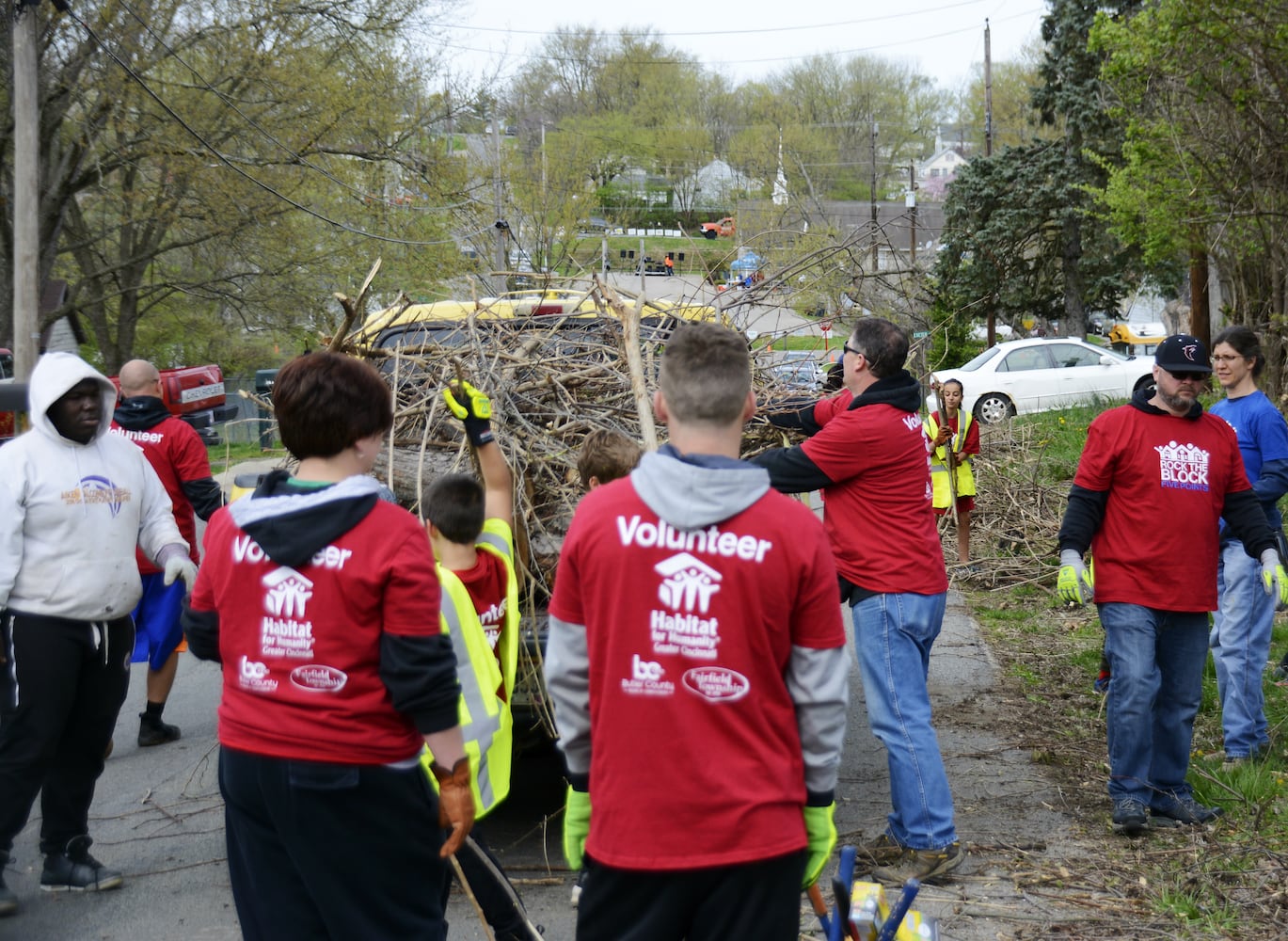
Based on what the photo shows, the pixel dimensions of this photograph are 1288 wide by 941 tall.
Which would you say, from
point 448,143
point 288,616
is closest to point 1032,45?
point 448,143

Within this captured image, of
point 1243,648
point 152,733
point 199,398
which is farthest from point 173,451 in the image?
point 199,398

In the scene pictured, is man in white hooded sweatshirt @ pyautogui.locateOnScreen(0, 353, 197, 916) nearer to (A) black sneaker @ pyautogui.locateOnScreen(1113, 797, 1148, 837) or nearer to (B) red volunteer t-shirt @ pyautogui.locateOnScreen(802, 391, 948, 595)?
(B) red volunteer t-shirt @ pyautogui.locateOnScreen(802, 391, 948, 595)

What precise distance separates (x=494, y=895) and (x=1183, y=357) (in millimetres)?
3374

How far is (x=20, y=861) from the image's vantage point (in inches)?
199

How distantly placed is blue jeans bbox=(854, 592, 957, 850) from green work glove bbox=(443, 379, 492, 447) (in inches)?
70.1

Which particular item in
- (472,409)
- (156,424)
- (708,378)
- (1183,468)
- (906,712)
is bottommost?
(906,712)

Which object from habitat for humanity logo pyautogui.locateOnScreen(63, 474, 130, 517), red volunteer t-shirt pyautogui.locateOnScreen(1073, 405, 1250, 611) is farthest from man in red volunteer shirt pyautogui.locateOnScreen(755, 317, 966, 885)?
habitat for humanity logo pyautogui.locateOnScreen(63, 474, 130, 517)

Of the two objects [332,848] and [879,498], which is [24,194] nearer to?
[879,498]

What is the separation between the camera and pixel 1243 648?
576 centimetres

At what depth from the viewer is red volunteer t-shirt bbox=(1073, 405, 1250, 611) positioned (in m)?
4.94

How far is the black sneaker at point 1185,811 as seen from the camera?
5086 mm

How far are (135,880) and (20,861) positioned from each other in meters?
0.58

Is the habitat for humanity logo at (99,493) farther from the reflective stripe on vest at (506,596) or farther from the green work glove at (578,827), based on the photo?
the green work glove at (578,827)

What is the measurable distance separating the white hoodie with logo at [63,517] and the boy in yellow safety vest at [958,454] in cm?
752
